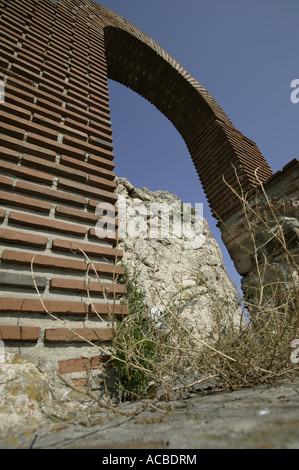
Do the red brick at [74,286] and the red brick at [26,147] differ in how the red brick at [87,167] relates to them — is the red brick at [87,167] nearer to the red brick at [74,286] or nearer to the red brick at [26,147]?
the red brick at [26,147]

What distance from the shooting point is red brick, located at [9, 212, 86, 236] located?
1702 mm

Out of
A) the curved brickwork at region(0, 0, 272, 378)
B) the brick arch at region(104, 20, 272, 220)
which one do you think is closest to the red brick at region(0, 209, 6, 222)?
the curved brickwork at region(0, 0, 272, 378)

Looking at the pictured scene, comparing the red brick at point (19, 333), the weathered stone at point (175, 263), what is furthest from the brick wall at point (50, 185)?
the weathered stone at point (175, 263)

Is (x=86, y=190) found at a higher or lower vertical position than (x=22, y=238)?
higher

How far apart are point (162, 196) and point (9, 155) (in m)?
2.89

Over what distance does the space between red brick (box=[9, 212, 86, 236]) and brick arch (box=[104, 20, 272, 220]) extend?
3.01 meters

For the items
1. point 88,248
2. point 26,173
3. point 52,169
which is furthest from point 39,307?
point 52,169

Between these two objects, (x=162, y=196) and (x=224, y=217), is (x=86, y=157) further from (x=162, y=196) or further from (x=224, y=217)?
(x=224, y=217)

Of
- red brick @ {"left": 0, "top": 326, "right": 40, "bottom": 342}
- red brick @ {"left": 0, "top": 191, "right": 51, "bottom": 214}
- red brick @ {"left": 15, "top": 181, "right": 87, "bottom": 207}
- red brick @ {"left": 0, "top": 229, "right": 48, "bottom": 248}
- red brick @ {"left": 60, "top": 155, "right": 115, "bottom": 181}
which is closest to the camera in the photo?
red brick @ {"left": 0, "top": 326, "right": 40, "bottom": 342}

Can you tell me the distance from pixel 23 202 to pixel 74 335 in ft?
3.22

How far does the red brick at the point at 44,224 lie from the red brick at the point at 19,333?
685 mm

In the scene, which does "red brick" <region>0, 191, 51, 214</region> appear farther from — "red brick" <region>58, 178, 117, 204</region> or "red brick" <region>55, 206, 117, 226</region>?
"red brick" <region>58, 178, 117, 204</region>

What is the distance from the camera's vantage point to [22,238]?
1.65m

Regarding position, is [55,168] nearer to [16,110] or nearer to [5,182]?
[5,182]
